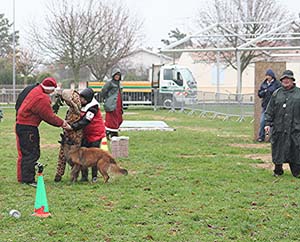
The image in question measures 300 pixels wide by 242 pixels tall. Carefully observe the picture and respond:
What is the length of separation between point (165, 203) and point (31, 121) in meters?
2.51

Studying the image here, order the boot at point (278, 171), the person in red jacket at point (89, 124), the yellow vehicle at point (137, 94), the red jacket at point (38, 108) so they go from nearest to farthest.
A: the red jacket at point (38, 108)
the person in red jacket at point (89, 124)
the boot at point (278, 171)
the yellow vehicle at point (137, 94)

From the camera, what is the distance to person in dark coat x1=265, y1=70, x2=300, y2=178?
9.81 meters

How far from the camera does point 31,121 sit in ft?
29.4

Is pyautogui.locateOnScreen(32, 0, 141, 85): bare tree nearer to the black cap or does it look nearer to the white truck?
the white truck

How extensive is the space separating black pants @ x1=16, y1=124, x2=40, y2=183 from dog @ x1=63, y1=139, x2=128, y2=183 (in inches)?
19.9

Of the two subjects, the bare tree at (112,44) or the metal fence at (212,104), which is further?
the bare tree at (112,44)

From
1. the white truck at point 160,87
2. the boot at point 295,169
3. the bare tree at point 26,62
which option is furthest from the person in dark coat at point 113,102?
the bare tree at point 26,62

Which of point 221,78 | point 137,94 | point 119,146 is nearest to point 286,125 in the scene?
point 119,146

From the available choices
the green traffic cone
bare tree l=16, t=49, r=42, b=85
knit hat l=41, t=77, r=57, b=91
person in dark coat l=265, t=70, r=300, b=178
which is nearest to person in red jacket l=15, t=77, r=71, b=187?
knit hat l=41, t=77, r=57, b=91

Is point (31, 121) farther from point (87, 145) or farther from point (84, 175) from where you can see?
point (84, 175)

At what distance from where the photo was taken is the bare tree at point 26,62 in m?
59.2

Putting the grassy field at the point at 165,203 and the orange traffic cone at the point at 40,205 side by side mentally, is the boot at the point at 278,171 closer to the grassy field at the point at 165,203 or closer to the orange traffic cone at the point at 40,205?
the grassy field at the point at 165,203

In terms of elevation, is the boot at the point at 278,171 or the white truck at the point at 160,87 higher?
the white truck at the point at 160,87

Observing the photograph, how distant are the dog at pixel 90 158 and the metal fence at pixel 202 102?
16.5m
